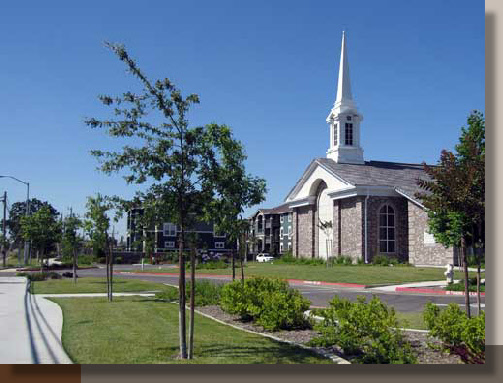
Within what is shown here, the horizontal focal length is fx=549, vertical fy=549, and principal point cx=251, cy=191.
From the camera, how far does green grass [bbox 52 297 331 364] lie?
8.19m

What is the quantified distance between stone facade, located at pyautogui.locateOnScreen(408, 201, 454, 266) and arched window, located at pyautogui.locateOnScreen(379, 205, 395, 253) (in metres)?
1.42

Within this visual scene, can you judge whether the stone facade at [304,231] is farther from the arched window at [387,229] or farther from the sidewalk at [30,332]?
the sidewalk at [30,332]

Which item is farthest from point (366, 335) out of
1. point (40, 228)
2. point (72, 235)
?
point (40, 228)

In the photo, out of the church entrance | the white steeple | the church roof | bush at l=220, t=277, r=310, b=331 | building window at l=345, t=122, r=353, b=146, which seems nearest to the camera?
bush at l=220, t=277, r=310, b=331

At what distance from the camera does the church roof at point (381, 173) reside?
130ft

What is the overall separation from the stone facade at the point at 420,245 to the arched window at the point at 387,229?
1.42m

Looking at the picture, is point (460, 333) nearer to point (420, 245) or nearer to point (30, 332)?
point (30, 332)

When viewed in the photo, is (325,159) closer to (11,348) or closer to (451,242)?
(451,242)

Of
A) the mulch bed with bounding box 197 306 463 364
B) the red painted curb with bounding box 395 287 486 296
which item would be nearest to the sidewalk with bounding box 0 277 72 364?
the mulch bed with bounding box 197 306 463 364

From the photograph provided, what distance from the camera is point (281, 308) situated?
11070 mm

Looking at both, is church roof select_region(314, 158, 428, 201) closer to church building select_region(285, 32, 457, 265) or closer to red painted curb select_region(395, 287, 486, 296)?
church building select_region(285, 32, 457, 265)

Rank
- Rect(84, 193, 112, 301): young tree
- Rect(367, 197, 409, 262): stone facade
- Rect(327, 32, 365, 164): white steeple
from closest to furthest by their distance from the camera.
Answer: Rect(84, 193, 112, 301): young tree
Rect(367, 197, 409, 262): stone facade
Rect(327, 32, 365, 164): white steeple

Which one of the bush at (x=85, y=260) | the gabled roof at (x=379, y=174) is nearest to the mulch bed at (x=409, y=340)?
the gabled roof at (x=379, y=174)

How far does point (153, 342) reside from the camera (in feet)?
31.0
